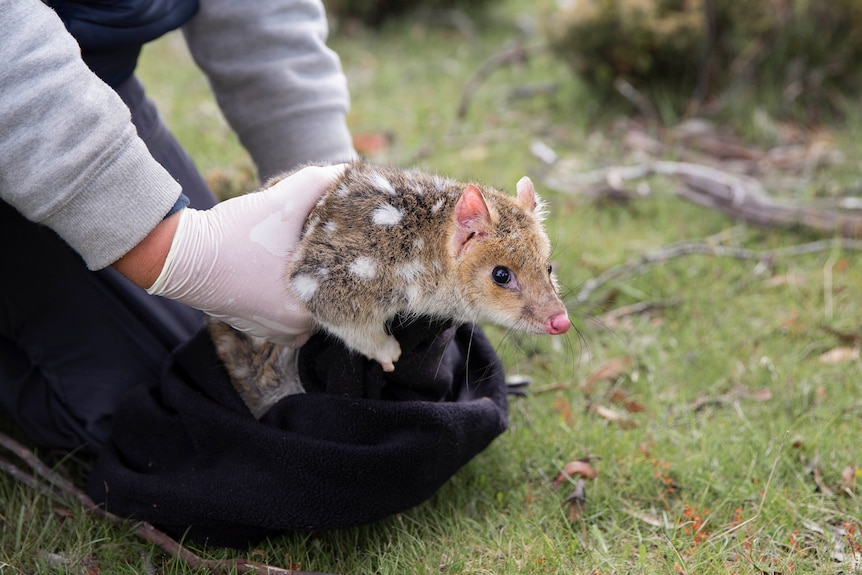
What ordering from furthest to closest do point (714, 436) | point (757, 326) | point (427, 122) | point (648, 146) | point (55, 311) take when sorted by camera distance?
point (427, 122) → point (648, 146) → point (757, 326) → point (714, 436) → point (55, 311)

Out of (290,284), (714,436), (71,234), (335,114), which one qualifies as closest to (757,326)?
(714,436)

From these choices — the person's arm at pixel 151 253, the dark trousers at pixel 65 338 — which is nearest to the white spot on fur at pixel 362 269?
the person's arm at pixel 151 253

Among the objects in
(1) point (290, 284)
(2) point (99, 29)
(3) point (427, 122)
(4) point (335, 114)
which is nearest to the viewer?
(1) point (290, 284)

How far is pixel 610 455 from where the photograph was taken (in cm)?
277

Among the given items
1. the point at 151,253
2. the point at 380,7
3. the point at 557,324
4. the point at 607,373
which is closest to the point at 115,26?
the point at 151,253

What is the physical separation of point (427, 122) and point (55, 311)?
141 inches

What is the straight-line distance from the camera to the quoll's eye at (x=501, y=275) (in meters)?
2.17

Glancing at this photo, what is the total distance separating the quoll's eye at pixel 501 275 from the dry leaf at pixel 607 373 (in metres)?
1.14

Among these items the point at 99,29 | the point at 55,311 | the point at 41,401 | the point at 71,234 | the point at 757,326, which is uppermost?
the point at 99,29

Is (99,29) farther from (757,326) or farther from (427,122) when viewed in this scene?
(427,122)

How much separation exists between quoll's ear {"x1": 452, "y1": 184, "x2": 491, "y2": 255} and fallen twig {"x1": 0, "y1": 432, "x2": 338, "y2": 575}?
0.97 meters

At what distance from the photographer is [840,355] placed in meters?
3.24

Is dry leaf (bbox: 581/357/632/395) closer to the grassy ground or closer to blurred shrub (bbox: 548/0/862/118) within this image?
the grassy ground

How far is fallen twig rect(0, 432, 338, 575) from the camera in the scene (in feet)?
7.46
